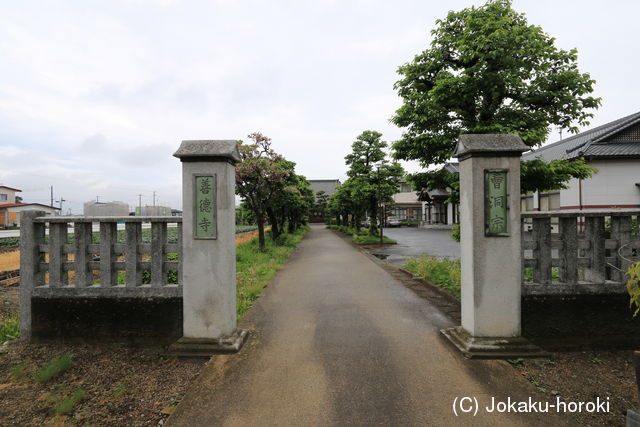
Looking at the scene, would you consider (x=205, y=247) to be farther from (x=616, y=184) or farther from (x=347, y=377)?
(x=616, y=184)

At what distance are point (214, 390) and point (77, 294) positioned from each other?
2.58 metres

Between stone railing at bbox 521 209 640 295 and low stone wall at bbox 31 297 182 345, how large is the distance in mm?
4900

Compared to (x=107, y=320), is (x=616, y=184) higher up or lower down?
higher up

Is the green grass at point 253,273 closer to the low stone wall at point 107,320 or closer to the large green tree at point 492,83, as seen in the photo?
the low stone wall at point 107,320

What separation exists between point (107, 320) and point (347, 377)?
3.37 metres

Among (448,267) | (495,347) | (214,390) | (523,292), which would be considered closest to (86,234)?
(214,390)

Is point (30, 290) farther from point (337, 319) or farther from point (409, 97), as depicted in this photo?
point (409, 97)

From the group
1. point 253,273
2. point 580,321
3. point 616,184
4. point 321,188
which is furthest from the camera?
point 321,188

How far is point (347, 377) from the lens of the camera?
3125mm

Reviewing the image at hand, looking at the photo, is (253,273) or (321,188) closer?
(253,273)

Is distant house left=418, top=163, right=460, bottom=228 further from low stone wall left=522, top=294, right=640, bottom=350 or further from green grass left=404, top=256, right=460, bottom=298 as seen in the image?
low stone wall left=522, top=294, right=640, bottom=350

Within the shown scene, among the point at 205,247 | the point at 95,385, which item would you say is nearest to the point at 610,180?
the point at 205,247

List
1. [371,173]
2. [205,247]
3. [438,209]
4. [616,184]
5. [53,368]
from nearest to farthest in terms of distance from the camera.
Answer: [53,368]
[205,247]
[616,184]
[371,173]
[438,209]

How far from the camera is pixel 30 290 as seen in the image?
3.94 m
